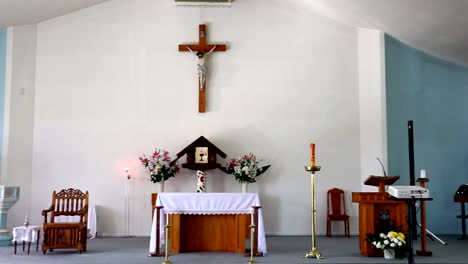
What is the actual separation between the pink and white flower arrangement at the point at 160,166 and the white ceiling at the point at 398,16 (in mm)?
2826

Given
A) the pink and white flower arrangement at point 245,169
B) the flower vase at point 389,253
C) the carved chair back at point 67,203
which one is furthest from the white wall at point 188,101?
the flower vase at point 389,253

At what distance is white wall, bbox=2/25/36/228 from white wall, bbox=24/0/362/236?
0.12 meters

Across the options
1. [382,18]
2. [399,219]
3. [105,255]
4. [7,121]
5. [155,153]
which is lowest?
[105,255]

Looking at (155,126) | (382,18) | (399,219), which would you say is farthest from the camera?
(155,126)

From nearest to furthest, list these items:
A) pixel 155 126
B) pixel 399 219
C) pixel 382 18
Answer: pixel 399 219 → pixel 382 18 → pixel 155 126

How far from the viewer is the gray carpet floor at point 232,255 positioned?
5625 millimetres

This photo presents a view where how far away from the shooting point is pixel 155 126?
334 inches

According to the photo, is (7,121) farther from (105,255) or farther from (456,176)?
(456,176)

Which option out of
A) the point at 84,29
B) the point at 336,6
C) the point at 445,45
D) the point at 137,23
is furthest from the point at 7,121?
the point at 445,45

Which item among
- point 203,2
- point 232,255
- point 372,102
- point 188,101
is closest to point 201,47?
point 203,2

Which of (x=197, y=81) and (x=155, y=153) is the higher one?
(x=197, y=81)

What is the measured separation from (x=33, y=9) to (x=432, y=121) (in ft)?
22.1

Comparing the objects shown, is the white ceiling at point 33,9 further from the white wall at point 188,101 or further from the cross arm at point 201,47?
the cross arm at point 201,47

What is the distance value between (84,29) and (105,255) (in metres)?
4.16
